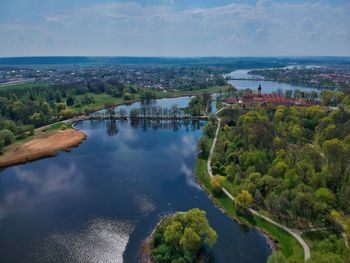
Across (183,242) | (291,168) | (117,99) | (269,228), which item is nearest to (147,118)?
(117,99)

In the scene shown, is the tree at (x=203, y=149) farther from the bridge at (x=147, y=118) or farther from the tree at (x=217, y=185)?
the bridge at (x=147, y=118)

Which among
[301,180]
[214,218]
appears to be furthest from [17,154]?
[301,180]

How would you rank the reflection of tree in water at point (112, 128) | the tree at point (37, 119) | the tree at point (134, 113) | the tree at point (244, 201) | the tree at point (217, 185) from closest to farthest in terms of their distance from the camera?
the tree at point (244, 201) → the tree at point (217, 185) → the reflection of tree in water at point (112, 128) → the tree at point (37, 119) → the tree at point (134, 113)

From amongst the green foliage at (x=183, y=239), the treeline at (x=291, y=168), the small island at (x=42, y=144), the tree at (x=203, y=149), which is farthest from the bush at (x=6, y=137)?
the green foliage at (x=183, y=239)

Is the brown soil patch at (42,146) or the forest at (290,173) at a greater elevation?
the forest at (290,173)

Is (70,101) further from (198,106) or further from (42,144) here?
(42,144)

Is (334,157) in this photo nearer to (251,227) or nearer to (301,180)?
(301,180)

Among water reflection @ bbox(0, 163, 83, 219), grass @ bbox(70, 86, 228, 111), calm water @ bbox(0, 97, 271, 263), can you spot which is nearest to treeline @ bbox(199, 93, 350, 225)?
calm water @ bbox(0, 97, 271, 263)

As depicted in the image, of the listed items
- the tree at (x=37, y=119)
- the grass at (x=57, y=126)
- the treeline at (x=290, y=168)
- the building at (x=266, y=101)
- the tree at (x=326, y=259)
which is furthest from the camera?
the building at (x=266, y=101)
